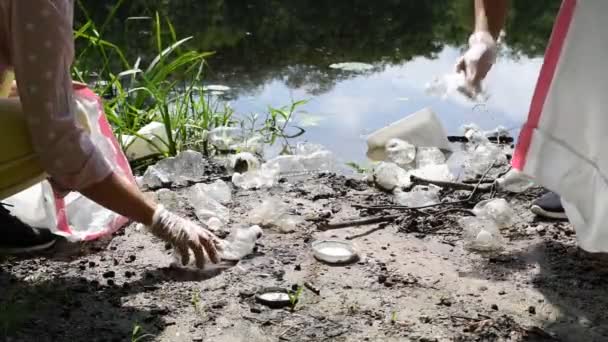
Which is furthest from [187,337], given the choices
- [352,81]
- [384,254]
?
[352,81]

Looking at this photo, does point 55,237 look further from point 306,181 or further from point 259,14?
point 259,14

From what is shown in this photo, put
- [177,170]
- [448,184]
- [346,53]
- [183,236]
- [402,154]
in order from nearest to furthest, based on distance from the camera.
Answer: [183,236], [448,184], [177,170], [402,154], [346,53]

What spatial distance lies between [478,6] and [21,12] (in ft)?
4.36

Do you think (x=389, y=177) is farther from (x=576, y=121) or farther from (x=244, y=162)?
(x=576, y=121)

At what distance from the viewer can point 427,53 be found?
4.95m

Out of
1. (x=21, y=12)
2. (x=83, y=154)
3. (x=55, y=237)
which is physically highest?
(x=21, y=12)

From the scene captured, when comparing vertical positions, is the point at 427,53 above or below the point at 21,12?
below

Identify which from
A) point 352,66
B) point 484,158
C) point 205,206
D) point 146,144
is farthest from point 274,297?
point 352,66

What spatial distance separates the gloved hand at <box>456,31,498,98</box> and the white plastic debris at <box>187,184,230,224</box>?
0.91 m

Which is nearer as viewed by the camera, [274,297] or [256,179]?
[274,297]

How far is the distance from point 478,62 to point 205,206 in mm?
1040

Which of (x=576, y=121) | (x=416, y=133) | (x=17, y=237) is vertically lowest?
(x=17, y=237)

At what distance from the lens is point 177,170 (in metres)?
3.12

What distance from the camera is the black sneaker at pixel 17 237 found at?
2.46 metres
